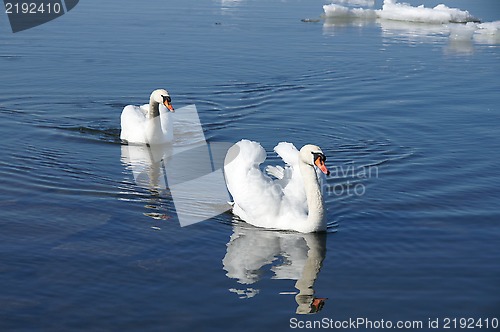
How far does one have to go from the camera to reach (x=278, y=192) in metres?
10.6

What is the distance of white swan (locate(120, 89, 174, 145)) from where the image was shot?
47.1ft

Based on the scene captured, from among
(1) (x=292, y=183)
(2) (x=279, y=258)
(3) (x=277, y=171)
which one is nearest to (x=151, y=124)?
(3) (x=277, y=171)

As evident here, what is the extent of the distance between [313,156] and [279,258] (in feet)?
4.60

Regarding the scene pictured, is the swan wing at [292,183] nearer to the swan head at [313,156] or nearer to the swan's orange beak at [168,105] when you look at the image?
the swan head at [313,156]

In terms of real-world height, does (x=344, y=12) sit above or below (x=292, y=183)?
above

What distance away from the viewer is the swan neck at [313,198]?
33.4ft

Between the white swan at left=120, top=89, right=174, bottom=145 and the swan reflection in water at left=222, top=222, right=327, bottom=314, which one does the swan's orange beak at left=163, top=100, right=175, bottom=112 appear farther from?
the swan reflection in water at left=222, top=222, right=327, bottom=314

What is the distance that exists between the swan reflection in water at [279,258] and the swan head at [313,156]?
84 cm

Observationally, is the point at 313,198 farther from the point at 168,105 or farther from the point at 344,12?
the point at 344,12

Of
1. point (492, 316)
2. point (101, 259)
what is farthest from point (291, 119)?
point (492, 316)

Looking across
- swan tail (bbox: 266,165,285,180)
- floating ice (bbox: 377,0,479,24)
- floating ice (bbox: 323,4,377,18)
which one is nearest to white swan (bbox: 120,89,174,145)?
swan tail (bbox: 266,165,285,180)

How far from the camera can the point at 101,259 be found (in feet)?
30.5

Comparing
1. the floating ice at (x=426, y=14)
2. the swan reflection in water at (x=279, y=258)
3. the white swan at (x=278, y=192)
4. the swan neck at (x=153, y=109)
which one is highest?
the floating ice at (x=426, y=14)

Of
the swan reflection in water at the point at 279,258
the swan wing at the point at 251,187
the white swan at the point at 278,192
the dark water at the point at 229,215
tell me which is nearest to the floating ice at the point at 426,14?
the dark water at the point at 229,215
